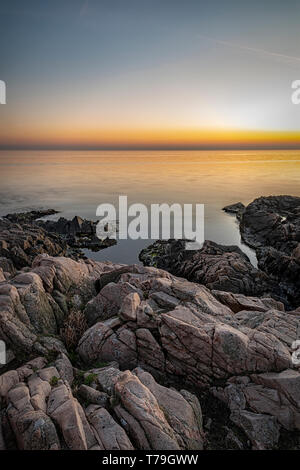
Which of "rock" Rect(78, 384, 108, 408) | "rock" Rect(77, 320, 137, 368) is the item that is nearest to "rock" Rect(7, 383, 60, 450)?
"rock" Rect(78, 384, 108, 408)

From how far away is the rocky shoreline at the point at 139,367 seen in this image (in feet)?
27.1

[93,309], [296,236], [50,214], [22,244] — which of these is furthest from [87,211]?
[93,309]

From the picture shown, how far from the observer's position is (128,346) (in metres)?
12.2

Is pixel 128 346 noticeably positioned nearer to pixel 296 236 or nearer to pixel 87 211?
pixel 296 236

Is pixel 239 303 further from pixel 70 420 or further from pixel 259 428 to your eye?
pixel 70 420

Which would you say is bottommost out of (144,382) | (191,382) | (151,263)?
(151,263)

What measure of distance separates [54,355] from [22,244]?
26.0m

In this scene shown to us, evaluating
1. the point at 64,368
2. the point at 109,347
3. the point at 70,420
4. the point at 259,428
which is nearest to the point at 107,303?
the point at 109,347

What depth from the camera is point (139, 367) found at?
37.3 ft

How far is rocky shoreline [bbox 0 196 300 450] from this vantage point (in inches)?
325

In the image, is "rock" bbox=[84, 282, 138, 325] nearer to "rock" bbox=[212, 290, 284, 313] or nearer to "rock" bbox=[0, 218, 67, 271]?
"rock" bbox=[212, 290, 284, 313]

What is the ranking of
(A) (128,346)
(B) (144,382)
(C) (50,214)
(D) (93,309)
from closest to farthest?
(B) (144,382), (A) (128,346), (D) (93,309), (C) (50,214)
